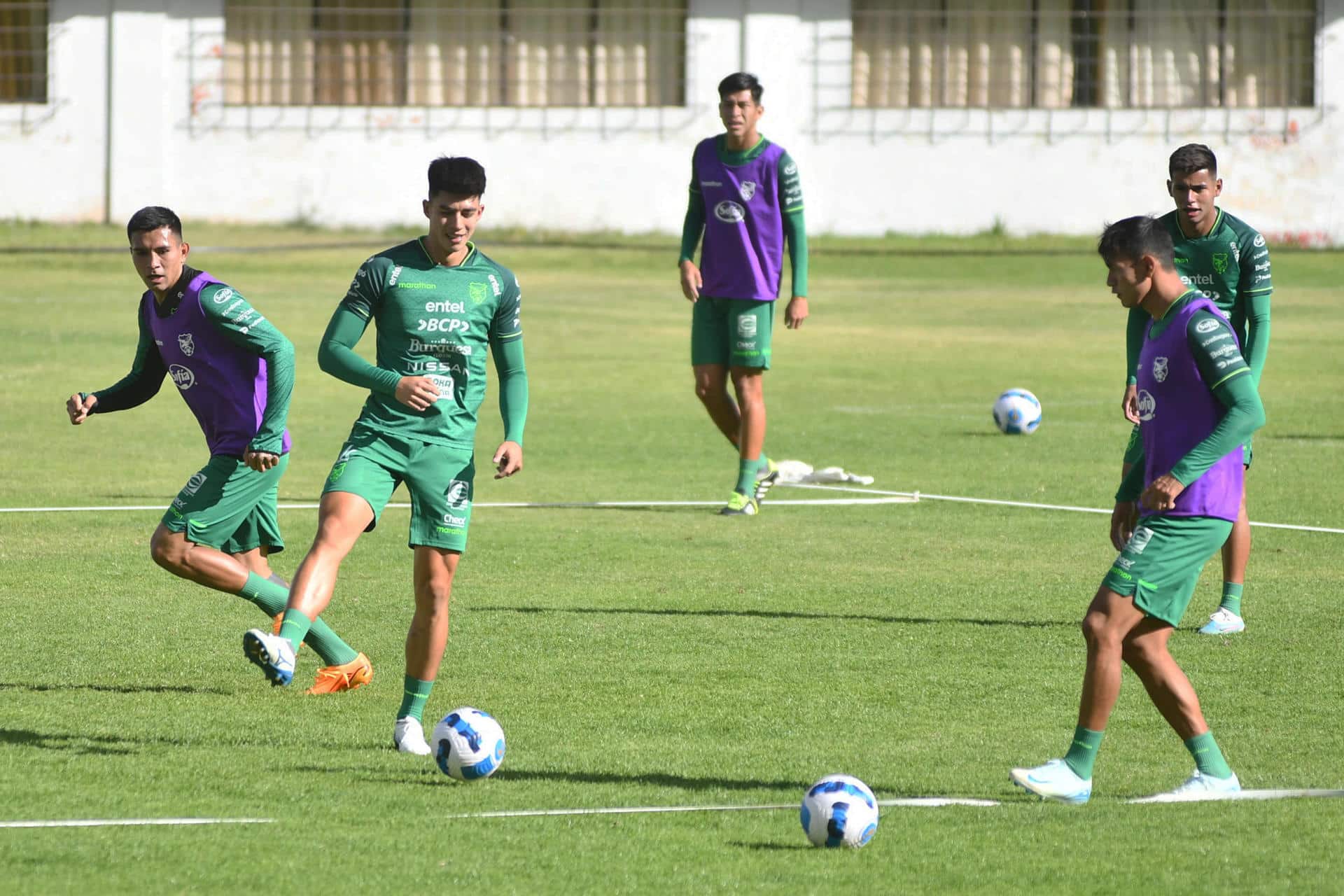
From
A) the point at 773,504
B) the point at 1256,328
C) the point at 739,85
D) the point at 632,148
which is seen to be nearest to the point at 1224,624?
the point at 1256,328

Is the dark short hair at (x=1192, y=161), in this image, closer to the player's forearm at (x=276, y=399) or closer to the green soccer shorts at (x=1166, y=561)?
the green soccer shorts at (x=1166, y=561)

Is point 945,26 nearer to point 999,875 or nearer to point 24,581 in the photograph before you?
point 24,581

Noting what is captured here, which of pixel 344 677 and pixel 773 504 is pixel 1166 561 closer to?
pixel 344 677

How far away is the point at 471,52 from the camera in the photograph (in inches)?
1499

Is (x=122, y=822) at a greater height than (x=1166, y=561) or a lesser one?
lesser

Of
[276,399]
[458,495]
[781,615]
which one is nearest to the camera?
[458,495]

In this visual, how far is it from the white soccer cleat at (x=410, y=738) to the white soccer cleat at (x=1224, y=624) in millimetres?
3927

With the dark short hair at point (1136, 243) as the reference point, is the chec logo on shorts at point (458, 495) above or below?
below

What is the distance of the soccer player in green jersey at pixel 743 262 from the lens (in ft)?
43.3

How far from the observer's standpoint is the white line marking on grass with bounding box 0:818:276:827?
5.96 meters

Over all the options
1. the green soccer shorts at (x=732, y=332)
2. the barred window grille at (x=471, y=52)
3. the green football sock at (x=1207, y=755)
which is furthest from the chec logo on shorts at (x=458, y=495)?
the barred window grille at (x=471, y=52)

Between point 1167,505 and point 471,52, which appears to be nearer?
point 1167,505

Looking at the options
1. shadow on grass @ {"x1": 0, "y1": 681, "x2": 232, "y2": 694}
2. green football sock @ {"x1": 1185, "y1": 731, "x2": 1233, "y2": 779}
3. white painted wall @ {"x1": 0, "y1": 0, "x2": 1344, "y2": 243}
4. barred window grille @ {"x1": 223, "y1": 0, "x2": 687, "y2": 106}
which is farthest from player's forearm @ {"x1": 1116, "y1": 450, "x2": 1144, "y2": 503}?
barred window grille @ {"x1": 223, "y1": 0, "x2": 687, "y2": 106}

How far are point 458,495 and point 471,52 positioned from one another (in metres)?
31.9
